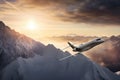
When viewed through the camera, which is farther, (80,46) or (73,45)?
(73,45)

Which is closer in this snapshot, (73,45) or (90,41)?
(90,41)

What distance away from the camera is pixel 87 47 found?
114375 millimetres

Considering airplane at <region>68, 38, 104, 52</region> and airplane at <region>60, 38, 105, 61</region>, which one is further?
airplane at <region>60, 38, 105, 61</region>

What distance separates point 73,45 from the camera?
127 metres

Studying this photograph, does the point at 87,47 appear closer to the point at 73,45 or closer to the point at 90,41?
the point at 90,41

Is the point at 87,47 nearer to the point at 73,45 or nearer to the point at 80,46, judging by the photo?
the point at 80,46

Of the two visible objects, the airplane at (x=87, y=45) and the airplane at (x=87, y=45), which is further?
the airplane at (x=87, y=45)

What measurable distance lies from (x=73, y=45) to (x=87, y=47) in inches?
538

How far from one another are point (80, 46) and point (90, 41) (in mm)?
4248

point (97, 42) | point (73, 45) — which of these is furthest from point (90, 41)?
point (73, 45)

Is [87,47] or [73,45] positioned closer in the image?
[87,47]

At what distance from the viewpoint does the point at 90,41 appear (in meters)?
119

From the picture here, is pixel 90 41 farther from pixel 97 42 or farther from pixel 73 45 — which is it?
pixel 73 45

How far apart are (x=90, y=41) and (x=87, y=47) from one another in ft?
16.2
